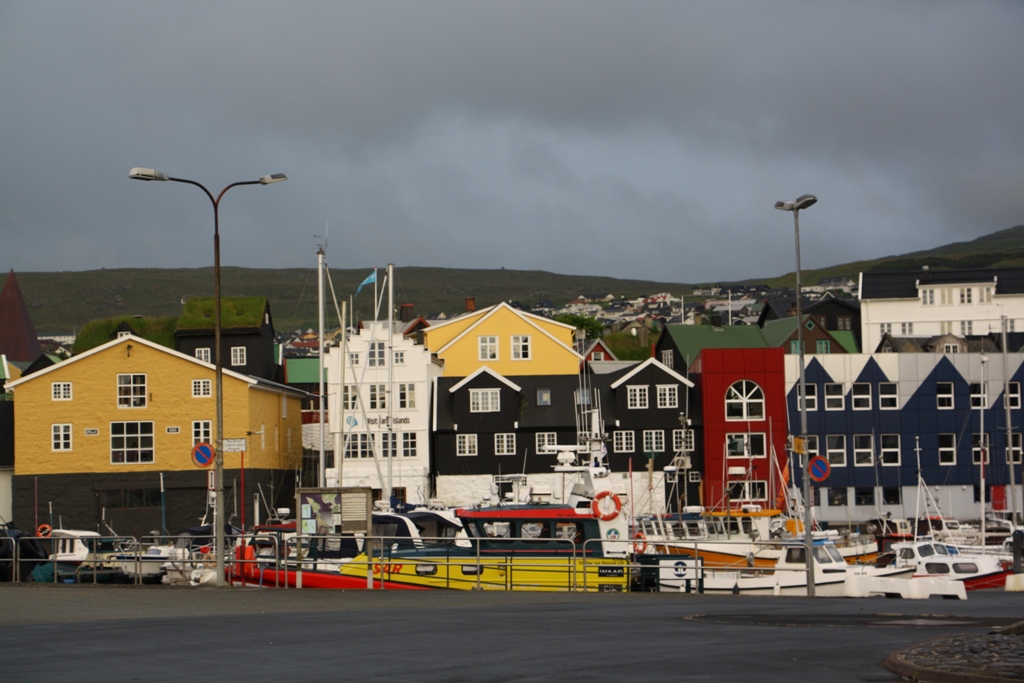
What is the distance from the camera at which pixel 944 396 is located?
221 ft

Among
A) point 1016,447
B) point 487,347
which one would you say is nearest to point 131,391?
point 487,347

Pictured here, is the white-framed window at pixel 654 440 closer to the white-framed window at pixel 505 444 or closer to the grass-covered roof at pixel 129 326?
the white-framed window at pixel 505 444

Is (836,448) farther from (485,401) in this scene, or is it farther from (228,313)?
(228,313)

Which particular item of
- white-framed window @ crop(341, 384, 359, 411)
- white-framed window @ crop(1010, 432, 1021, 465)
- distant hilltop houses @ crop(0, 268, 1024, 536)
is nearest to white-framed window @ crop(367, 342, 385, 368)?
distant hilltop houses @ crop(0, 268, 1024, 536)

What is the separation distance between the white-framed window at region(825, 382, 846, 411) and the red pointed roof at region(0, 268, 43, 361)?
94.8 metres

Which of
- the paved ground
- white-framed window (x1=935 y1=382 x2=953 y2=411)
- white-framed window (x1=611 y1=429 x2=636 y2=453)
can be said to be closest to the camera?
the paved ground

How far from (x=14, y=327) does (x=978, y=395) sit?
103 metres

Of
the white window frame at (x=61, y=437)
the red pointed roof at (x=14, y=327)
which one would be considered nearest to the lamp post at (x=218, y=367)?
the white window frame at (x=61, y=437)

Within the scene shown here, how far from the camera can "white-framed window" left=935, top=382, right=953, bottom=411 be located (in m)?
67.4

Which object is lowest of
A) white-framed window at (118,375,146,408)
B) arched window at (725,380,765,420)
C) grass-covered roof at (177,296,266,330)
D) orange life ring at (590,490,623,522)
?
orange life ring at (590,490,623,522)

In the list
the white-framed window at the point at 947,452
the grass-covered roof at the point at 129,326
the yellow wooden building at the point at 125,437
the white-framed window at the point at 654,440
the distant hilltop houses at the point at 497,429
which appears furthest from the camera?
the grass-covered roof at the point at 129,326

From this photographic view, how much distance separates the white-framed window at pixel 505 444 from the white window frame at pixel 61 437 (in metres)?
22.0

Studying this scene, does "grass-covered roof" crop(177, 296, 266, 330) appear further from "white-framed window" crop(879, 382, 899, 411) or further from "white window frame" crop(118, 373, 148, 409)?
"white-framed window" crop(879, 382, 899, 411)

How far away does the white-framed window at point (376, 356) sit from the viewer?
65062 mm
